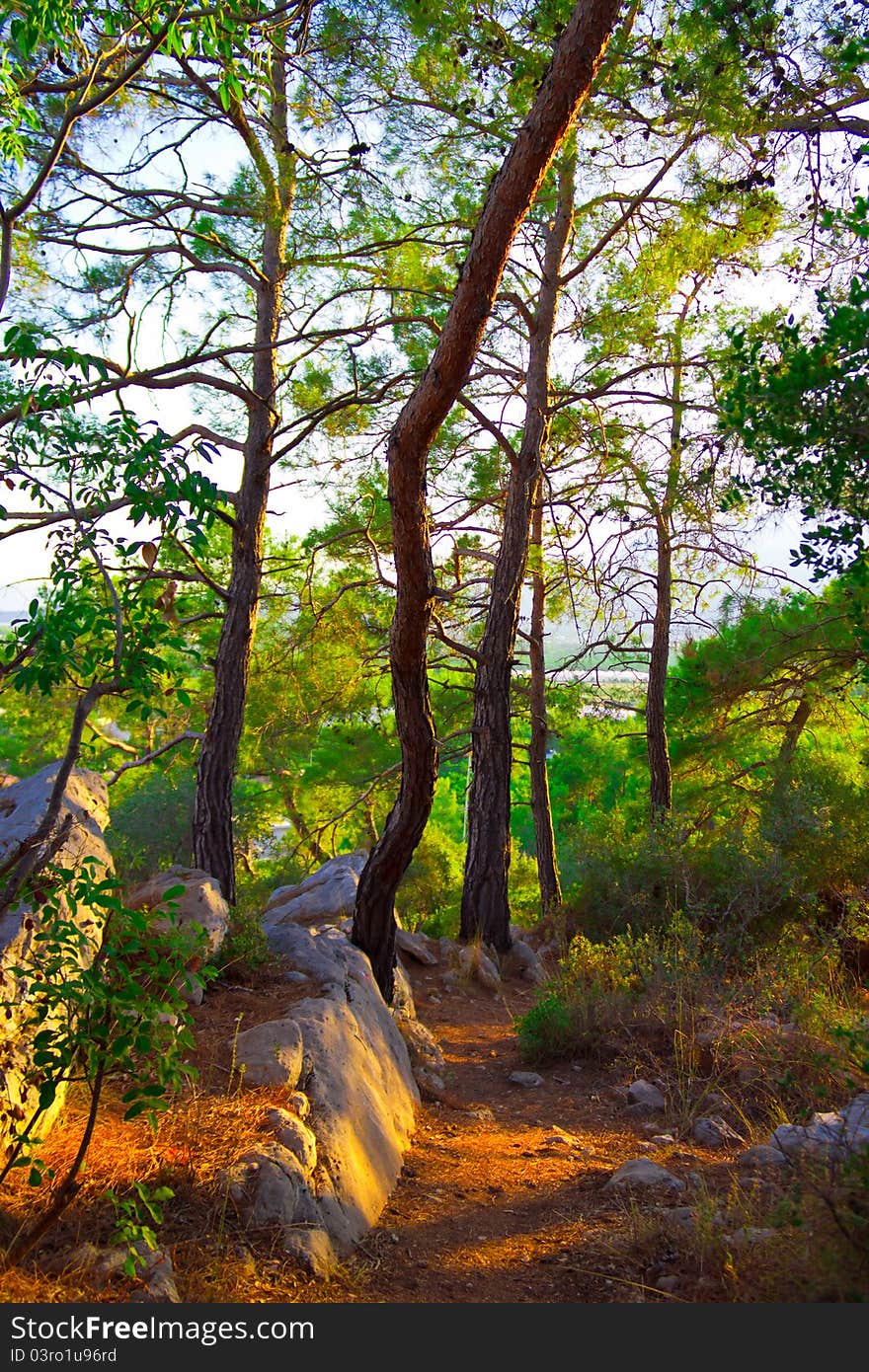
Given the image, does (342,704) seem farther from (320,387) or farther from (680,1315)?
(680,1315)

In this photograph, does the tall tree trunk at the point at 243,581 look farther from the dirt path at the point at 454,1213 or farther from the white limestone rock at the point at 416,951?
the white limestone rock at the point at 416,951

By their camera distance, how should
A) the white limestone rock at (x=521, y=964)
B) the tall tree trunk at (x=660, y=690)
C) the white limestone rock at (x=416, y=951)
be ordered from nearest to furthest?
the white limestone rock at (x=416, y=951)
the white limestone rock at (x=521, y=964)
the tall tree trunk at (x=660, y=690)

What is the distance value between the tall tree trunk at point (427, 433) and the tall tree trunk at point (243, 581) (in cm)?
141

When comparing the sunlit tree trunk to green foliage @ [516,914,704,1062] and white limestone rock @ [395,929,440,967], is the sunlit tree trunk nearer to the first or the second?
white limestone rock @ [395,929,440,967]

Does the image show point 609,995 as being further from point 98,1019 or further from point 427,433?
point 98,1019

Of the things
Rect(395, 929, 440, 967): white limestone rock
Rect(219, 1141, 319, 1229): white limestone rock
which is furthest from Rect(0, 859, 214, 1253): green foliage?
Rect(395, 929, 440, 967): white limestone rock

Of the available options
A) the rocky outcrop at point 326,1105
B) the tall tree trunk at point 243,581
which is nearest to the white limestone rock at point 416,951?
the tall tree trunk at point 243,581

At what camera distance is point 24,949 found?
3.62 m

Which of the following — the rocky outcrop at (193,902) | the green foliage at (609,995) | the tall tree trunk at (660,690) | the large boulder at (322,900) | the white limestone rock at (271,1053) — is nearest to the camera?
the white limestone rock at (271,1053)

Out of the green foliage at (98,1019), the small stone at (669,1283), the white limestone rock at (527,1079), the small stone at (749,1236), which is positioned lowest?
the white limestone rock at (527,1079)

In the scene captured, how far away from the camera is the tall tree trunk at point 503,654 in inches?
419

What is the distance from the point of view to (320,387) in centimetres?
978

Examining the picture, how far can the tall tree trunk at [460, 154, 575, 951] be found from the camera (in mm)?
10648

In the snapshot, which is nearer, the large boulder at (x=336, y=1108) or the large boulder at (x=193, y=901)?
the large boulder at (x=336, y=1108)
